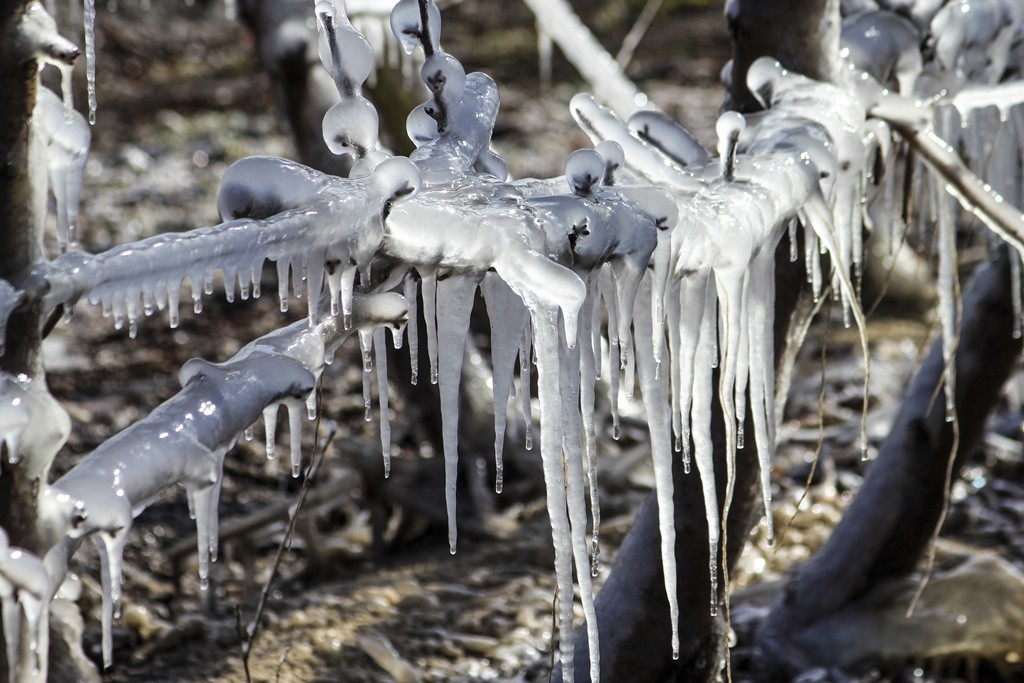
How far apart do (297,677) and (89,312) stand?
425 cm

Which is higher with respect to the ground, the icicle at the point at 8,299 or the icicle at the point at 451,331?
the icicle at the point at 8,299

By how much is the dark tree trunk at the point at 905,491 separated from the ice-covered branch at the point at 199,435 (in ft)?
7.15

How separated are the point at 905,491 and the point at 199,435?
2475 millimetres

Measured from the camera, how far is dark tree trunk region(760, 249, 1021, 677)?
3.34m

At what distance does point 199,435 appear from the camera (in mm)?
1456

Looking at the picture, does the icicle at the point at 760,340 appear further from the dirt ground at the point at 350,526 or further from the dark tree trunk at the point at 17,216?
the dark tree trunk at the point at 17,216

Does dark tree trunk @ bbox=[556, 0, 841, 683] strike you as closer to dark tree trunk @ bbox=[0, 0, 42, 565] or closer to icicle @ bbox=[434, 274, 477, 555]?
icicle @ bbox=[434, 274, 477, 555]

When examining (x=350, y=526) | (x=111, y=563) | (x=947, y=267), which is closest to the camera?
(x=111, y=563)

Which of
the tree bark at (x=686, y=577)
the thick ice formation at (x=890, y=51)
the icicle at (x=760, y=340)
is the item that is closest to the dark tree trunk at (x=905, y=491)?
the tree bark at (x=686, y=577)

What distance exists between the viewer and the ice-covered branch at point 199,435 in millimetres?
1404

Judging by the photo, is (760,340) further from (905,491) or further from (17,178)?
(905,491)

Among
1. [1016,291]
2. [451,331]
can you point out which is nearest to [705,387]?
[451,331]

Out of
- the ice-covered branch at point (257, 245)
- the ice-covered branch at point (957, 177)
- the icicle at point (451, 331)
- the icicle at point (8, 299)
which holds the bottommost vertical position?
the icicle at point (451, 331)

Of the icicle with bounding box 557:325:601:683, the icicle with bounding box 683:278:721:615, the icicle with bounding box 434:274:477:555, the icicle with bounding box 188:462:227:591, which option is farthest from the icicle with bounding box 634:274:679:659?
the icicle with bounding box 188:462:227:591
